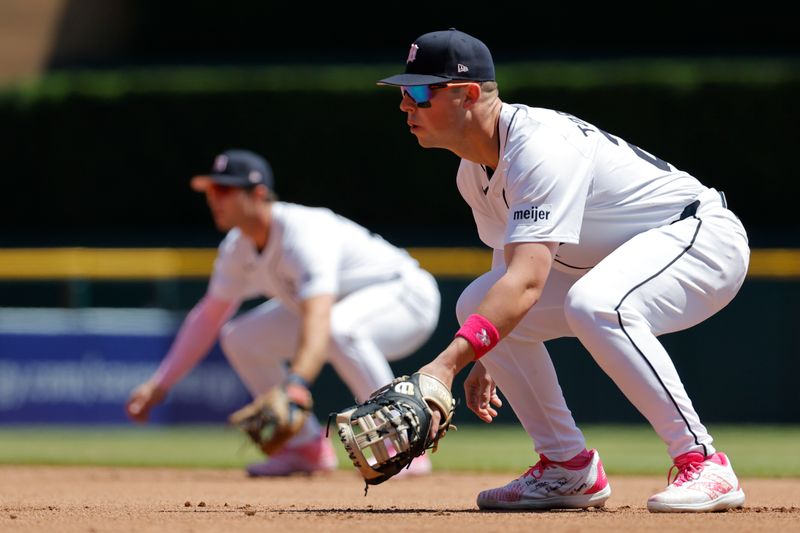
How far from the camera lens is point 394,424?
405 centimetres

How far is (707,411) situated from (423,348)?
2.25 m

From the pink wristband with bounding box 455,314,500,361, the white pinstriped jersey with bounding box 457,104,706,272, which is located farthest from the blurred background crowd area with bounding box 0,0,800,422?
the pink wristband with bounding box 455,314,500,361

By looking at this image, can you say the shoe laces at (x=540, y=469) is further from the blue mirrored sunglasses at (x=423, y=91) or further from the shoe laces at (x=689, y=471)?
the blue mirrored sunglasses at (x=423, y=91)

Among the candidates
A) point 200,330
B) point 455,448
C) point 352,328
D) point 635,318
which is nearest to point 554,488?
point 635,318

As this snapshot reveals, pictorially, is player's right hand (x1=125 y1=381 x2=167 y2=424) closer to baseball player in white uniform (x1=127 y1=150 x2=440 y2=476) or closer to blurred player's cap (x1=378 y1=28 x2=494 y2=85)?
baseball player in white uniform (x1=127 y1=150 x2=440 y2=476)

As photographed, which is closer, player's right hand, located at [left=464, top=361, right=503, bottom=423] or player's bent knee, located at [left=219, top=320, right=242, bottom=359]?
player's right hand, located at [left=464, top=361, right=503, bottom=423]

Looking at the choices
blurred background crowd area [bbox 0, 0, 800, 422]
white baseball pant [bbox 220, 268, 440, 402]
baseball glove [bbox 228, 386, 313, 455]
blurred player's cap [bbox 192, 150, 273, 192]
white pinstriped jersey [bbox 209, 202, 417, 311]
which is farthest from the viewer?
blurred background crowd area [bbox 0, 0, 800, 422]

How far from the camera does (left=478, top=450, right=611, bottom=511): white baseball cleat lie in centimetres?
471

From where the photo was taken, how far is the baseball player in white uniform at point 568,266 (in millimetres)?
4227

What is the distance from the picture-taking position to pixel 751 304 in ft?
35.7

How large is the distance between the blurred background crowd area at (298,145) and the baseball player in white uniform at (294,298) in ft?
11.0

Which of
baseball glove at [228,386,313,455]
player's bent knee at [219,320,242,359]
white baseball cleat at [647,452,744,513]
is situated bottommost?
player's bent knee at [219,320,242,359]

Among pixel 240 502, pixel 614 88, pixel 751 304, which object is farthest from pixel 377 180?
pixel 240 502

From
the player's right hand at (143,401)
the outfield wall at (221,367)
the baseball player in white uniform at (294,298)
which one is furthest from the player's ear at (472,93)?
the outfield wall at (221,367)
